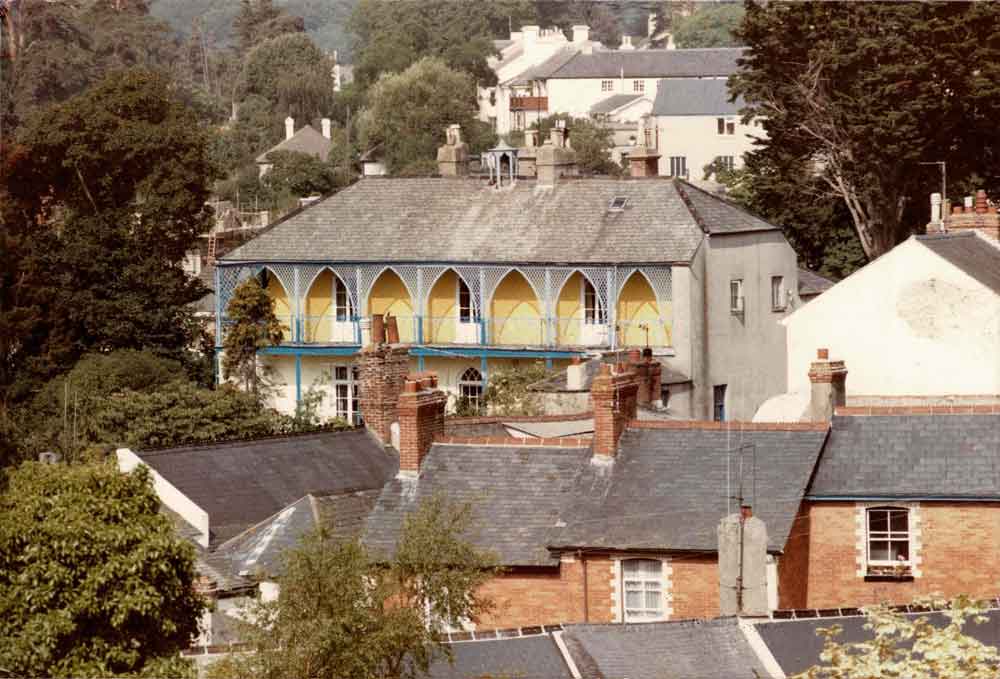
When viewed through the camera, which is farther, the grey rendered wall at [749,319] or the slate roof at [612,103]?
the slate roof at [612,103]

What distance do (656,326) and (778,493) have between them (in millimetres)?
22975

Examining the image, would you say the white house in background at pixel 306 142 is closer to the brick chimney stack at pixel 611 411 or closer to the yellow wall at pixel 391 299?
the yellow wall at pixel 391 299

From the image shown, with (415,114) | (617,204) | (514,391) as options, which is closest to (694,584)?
(514,391)

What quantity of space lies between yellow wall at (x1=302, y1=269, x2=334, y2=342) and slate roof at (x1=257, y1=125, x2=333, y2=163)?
5643 centimetres

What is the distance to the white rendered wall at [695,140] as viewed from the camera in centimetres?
10956

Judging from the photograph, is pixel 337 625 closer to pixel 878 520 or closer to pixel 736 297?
pixel 878 520

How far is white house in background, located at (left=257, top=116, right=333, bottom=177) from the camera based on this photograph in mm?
113831

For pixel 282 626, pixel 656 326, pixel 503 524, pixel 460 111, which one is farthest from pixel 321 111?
pixel 282 626

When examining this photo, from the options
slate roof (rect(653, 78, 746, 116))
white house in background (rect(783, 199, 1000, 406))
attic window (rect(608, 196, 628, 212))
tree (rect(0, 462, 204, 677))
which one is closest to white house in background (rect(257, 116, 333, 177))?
slate roof (rect(653, 78, 746, 116))

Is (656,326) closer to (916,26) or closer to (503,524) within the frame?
(916,26)

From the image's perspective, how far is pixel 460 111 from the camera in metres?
105

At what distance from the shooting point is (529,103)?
125 metres

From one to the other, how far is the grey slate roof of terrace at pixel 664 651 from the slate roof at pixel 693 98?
8737cm

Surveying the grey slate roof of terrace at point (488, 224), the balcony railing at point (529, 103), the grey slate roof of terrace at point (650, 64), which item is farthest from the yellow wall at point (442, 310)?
the balcony railing at point (529, 103)
